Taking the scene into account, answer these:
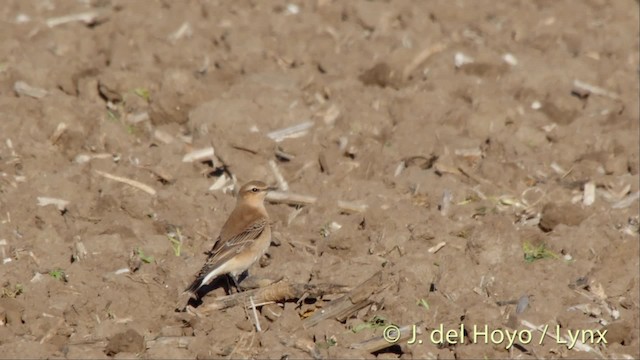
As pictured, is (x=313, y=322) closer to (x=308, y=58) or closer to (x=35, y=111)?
(x=35, y=111)

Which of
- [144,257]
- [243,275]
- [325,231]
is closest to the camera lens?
[144,257]

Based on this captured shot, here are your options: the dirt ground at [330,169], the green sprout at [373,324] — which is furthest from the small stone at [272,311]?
the green sprout at [373,324]

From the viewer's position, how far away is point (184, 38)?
18719 mm

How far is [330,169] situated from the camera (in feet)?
49.3

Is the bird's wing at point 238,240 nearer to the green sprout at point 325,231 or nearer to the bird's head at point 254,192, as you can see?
the bird's head at point 254,192

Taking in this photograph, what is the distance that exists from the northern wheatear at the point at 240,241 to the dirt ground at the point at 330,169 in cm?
26

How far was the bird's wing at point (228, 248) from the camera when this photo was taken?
12.3 meters

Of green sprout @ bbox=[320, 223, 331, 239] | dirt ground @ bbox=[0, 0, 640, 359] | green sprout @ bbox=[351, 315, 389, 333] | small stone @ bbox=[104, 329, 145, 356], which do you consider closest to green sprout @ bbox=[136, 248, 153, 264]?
→ dirt ground @ bbox=[0, 0, 640, 359]

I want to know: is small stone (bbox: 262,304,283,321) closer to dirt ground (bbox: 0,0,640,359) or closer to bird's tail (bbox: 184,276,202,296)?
dirt ground (bbox: 0,0,640,359)

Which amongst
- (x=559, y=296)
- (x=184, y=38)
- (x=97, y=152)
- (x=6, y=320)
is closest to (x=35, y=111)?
(x=97, y=152)

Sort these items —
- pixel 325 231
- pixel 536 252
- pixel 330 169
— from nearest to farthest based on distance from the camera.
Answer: pixel 536 252 < pixel 325 231 < pixel 330 169

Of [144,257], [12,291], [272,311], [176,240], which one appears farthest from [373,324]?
[12,291]

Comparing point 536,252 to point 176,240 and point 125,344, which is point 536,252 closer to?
point 176,240

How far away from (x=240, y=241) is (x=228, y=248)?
0.56ft
